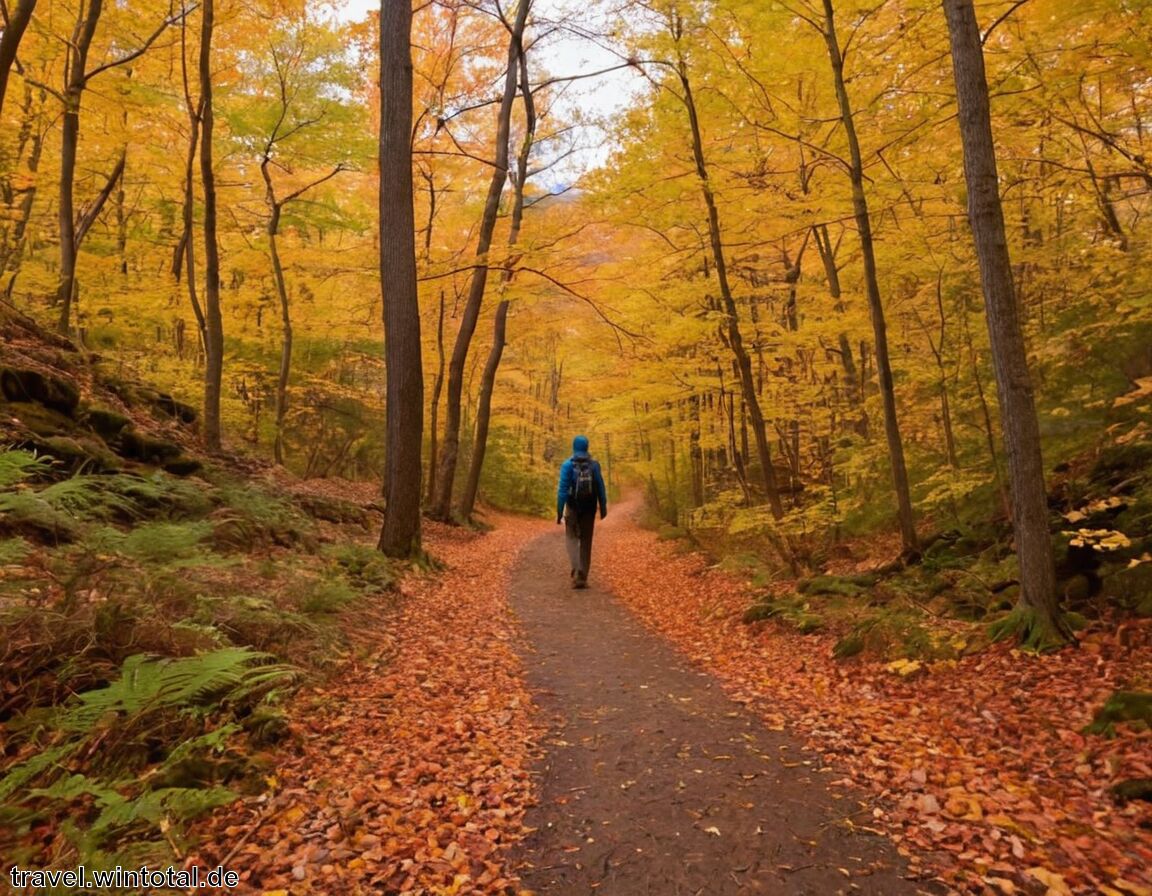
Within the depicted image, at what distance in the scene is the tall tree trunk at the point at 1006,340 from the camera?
179 inches

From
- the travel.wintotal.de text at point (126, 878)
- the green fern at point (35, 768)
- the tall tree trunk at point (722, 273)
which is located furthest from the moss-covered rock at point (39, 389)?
the tall tree trunk at point (722, 273)

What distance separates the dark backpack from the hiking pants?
0.15 m

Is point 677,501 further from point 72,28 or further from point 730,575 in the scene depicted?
point 72,28

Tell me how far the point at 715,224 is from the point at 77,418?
8.61m

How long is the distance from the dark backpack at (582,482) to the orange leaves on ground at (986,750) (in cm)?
319

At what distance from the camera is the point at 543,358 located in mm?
29594

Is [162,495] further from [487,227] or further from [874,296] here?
[487,227]

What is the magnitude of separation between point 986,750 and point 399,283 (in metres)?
8.15

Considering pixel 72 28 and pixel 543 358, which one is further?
pixel 543 358

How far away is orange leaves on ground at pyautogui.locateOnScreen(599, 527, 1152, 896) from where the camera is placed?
8.45 ft

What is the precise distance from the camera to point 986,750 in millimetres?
3561

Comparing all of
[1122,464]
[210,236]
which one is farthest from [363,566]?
[1122,464]

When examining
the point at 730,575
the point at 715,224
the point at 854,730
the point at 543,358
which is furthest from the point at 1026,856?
the point at 543,358

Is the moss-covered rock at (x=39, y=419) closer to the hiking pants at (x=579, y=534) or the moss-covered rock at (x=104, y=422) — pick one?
the moss-covered rock at (x=104, y=422)
